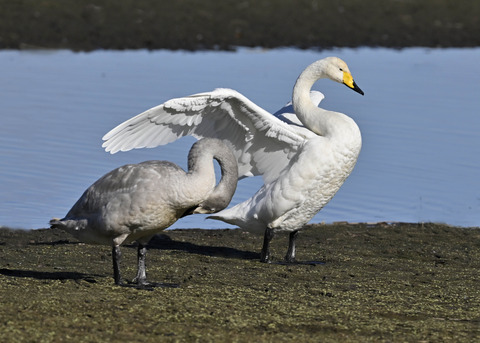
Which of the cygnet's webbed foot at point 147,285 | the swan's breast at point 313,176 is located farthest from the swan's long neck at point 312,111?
the cygnet's webbed foot at point 147,285

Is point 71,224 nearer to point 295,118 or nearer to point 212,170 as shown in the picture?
point 212,170

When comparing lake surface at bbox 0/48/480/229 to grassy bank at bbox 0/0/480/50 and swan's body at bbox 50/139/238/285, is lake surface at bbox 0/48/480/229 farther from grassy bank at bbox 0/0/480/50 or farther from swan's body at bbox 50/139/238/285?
swan's body at bbox 50/139/238/285

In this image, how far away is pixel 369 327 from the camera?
590cm

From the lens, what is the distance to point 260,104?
583 inches

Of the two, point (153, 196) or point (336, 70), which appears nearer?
point (153, 196)

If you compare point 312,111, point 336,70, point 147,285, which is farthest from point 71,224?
point 336,70

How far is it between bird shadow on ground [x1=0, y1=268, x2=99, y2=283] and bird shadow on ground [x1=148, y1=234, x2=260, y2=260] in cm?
167

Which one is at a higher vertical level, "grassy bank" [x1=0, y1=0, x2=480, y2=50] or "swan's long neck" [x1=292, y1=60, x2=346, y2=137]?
"grassy bank" [x1=0, y1=0, x2=480, y2=50]

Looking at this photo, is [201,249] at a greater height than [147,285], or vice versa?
[147,285]

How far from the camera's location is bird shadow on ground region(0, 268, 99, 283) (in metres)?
6.88

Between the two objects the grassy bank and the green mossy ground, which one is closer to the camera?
the green mossy ground

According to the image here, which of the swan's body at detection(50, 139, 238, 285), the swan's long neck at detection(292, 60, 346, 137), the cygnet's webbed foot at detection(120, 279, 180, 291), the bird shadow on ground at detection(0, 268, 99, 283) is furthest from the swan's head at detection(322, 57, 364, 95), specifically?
the bird shadow on ground at detection(0, 268, 99, 283)

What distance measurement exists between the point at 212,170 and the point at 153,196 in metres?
0.42

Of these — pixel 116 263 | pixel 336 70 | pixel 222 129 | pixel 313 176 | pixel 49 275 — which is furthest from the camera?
pixel 336 70
